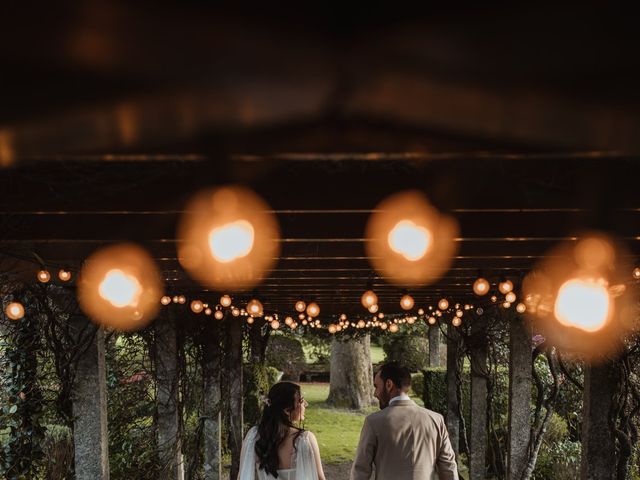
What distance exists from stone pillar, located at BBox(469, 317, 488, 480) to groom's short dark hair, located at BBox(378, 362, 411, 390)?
5.78 m

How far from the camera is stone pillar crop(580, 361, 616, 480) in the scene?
5.33 metres

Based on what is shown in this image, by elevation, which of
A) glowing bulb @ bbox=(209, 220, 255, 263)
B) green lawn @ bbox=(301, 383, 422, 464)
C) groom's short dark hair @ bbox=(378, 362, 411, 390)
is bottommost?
green lawn @ bbox=(301, 383, 422, 464)

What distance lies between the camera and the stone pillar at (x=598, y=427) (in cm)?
533

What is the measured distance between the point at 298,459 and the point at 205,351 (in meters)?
5.56

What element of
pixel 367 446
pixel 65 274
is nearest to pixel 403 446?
pixel 367 446

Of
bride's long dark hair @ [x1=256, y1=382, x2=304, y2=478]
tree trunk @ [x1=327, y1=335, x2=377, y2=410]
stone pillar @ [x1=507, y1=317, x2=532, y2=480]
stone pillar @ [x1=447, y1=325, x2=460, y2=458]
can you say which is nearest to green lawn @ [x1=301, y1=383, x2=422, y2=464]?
tree trunk @ [x1=327, y1=335, x2=377, y2=410]

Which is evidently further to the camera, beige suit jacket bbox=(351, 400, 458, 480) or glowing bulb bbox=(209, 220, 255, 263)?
beige suit jacket bbox=(351, 400, 458, 480)

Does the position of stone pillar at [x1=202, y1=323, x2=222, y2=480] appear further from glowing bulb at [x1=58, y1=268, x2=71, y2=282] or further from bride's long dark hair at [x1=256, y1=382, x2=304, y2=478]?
bride's long dark hair at [x1=256, y1=382, x2=304, y2=478]

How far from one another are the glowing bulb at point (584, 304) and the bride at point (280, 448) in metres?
2.01

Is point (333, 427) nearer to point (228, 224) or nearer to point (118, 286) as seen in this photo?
point (118, 286)

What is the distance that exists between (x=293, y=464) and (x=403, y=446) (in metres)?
0.81

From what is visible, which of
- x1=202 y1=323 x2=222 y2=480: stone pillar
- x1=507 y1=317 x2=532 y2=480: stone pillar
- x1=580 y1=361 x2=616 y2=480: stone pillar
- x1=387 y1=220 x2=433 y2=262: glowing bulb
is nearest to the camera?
x1=387 y1=220 x2=433 y2=262: glowing bulb

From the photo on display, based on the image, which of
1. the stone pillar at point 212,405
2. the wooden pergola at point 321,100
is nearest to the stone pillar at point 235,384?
the stone pillar at point 212,405

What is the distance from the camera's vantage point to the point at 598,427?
17.8 feet
